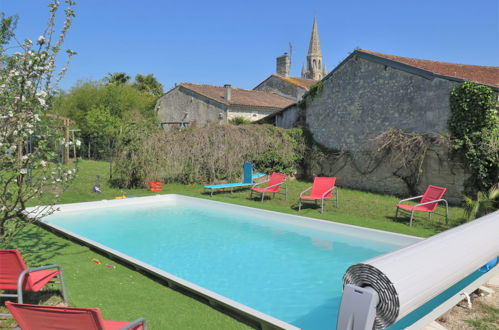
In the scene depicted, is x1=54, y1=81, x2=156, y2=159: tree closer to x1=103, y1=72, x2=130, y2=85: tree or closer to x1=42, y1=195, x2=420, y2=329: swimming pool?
x1=103, y1=72, x2=130, y2=85: tree

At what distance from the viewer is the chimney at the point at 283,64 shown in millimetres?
34844

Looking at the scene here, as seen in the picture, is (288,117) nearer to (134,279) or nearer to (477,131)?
(477,131)

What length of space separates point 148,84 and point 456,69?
37350 mm

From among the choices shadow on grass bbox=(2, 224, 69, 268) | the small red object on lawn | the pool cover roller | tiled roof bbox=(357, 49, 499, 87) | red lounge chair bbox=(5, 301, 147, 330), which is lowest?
shadow on grass bbox=(2, 224, 69, 268)

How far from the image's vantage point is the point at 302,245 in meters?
7.54

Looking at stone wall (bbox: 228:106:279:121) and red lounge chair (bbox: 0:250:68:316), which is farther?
stone wall (bbox: 228:106:279:121)

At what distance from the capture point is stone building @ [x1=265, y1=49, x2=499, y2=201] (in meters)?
12.0

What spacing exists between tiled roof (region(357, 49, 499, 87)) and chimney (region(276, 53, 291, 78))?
66.1 ft

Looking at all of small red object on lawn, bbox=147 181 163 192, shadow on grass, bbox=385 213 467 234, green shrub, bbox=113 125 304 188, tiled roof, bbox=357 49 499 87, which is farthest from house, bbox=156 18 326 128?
shadow on grass, bbox=385 213 467 234

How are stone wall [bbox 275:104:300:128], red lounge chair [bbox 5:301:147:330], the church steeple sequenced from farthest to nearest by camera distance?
the church steeple < stone wall [bbox 275:104:300:128] < red lounge chair [bbox 5:301:147:330]

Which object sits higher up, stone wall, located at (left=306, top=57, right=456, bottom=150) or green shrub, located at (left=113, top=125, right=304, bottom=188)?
stone wall, located at (left=306, top=57, right=456, bottom=150)

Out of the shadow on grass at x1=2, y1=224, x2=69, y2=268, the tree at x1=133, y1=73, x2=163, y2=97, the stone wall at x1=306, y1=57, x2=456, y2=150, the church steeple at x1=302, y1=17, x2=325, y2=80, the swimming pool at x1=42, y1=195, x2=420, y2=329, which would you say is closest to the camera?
the swimming pool at x1=42, y1=195, x2=420, y2=329

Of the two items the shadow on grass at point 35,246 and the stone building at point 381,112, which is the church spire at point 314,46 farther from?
the shadow on grass at point 35,246

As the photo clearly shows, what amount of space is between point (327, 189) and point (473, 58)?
14.8 metres
